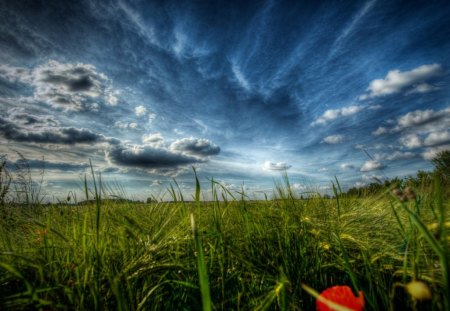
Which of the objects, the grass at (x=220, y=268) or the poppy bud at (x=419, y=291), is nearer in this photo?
the poppy bud at (x=419, y=291)

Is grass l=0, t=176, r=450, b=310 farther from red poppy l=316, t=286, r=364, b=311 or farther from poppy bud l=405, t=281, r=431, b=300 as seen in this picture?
poppy bud l=405, t=281, r=431, b=300

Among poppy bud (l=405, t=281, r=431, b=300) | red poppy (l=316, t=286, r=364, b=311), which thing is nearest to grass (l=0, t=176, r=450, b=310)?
red poppy (l=316, t=286, r=364, b=311)

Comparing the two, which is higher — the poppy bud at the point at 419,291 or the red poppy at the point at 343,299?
the poppy bud at the point at 419,291

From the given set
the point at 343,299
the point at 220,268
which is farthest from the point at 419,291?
the point at 220,268

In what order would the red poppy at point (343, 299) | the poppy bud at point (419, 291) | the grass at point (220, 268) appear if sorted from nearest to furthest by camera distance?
the poppy bud at point (419, 291) → the red poppy at point (343, 299) → the grass at point (220, 268)

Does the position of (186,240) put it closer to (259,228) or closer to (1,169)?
(259,228)

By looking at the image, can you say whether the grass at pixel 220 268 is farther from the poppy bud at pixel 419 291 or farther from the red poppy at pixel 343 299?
the poppy bud at pixel 419 291

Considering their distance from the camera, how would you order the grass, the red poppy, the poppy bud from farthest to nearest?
the grass → the red poppy → the poppy bud

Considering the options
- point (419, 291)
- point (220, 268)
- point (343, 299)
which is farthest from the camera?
point (220, 268)

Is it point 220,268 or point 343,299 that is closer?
point 343,299

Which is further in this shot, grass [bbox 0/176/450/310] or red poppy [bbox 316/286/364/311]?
grass [bbox 0/176/450/310]

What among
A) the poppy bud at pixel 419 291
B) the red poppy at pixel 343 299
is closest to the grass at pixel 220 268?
the red poppy at pixel 343 299

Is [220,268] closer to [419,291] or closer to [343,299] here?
[343,299]

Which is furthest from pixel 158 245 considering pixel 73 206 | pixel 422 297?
pixel 73 206
